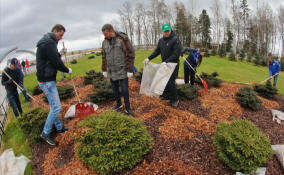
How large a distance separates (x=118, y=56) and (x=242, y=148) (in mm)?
2863

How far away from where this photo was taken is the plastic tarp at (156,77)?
160 inches

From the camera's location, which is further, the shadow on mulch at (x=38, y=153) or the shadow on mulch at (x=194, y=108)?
the shadow on mulch at (x=194, y=108)

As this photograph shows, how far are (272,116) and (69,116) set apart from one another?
6.15 metres

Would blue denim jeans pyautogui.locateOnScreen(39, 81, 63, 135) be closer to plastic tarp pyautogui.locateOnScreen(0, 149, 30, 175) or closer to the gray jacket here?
plastic tarp pyautogui.locateOnScreen(0, 149, 30, 175)

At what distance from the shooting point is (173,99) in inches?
191

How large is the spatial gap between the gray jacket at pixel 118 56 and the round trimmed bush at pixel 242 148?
2.31m

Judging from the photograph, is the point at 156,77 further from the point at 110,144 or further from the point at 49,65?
the point at 49,65

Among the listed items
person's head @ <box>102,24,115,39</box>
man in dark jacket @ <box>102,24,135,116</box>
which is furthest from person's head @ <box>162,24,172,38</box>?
person's head @ <box>102,24,115,39</box>

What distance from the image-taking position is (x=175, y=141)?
10.1 ft

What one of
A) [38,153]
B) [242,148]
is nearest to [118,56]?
[38,153]

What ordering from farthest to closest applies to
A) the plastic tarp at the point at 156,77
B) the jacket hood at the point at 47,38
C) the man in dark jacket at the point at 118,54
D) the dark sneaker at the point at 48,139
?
the plastic tarp at the point at 156,77, the man in dark jacket at the point at 118,54, the dark sneaker at the point at 48,139, the jacket hood at the point at 47,38

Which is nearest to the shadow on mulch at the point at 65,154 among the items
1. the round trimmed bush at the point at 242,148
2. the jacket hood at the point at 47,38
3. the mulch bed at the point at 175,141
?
the mulch bed at the point at 175,141

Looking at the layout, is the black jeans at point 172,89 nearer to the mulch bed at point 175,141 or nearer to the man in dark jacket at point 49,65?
the mulch bed at point 175,141

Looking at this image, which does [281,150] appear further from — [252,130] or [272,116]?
[272,116]
